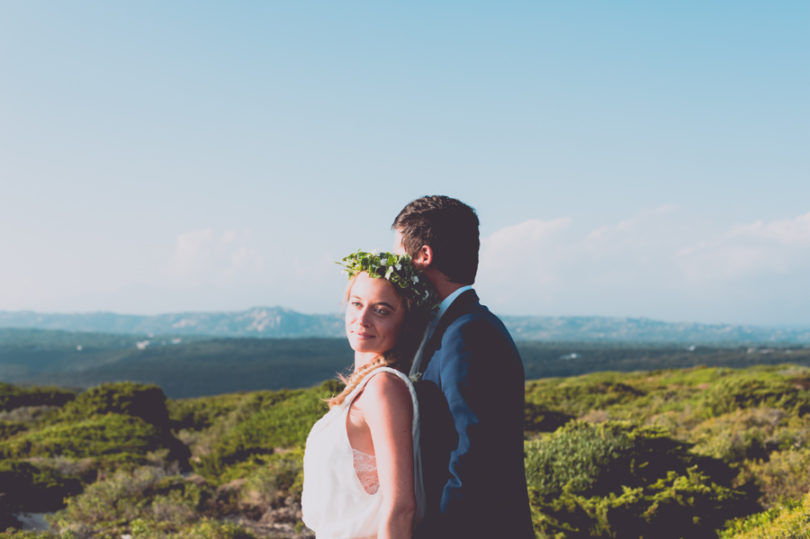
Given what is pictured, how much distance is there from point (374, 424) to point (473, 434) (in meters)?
0.35

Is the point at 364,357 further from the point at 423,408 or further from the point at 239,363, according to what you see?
the point at 239,363

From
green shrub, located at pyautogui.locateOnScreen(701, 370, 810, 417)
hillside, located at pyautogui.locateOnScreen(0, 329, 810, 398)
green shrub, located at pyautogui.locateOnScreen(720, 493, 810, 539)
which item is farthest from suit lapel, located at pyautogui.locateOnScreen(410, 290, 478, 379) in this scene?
hillside, located at pyautogui.locateOnScreen(0, 329, 810, 398)

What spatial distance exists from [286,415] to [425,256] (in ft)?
45.4

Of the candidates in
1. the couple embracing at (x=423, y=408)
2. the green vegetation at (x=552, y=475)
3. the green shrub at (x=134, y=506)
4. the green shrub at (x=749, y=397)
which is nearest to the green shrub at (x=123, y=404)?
the green vegetation at (x=552, y=475)

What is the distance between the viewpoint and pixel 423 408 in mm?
2297

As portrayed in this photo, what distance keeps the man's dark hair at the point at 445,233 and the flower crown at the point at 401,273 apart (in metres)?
0.09

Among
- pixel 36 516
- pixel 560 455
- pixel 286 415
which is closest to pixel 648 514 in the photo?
pixel 560 455

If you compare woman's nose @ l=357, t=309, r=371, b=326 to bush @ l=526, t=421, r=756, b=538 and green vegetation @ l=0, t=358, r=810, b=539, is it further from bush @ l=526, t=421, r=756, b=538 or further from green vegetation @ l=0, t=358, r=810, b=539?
bush @ l=526, t=421, r=756, b=538

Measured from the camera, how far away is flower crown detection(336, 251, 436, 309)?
2434mm

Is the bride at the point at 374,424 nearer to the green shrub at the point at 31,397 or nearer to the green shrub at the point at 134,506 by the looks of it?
the green shrub at the point at 134,506

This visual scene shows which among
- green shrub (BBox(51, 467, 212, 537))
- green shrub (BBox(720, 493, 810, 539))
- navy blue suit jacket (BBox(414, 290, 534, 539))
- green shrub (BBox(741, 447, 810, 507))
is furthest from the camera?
green shrub (BBox(51, 467, 212, 537))

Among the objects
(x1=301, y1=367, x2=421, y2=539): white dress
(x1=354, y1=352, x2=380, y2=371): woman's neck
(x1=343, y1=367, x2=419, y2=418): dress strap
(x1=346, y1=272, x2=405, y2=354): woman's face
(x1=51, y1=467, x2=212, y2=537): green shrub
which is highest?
(x1=346, y1=272, x2=405, y2=354): woman's face

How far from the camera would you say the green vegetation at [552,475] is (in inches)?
244

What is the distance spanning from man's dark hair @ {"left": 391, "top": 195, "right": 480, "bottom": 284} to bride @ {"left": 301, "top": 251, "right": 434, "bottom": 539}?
0.34 ft
